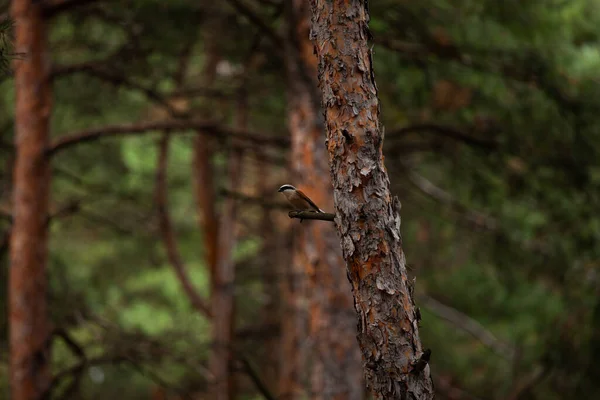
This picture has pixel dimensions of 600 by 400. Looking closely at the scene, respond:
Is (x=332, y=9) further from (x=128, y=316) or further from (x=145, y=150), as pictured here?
(x=128, y=316)

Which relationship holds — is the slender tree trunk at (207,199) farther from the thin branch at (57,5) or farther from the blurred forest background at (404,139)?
the thin branch at (57,5)

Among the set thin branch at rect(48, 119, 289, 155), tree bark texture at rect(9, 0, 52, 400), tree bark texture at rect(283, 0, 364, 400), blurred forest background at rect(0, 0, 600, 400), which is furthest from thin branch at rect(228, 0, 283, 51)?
tree bark texture at rect(9, 0, 52, 400)

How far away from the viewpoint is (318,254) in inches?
235

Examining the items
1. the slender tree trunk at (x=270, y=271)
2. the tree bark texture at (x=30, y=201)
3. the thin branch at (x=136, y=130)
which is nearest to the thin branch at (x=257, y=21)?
the thin branch at (x=136, y=130)

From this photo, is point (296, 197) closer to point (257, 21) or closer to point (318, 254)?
point (318, 254)

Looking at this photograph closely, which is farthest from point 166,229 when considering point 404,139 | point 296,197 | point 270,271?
point 296,197

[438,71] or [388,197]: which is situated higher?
[438,71]

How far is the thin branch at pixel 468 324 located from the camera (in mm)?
10477

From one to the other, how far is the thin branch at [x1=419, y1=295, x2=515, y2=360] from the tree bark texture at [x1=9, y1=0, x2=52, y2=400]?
6.04m

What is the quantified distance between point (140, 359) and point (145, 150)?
19.2ft

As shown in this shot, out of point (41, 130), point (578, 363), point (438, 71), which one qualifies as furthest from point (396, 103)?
point (41, 130)

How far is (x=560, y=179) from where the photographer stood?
Answer: 748 centimetres

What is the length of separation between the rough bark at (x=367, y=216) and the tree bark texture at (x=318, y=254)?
133 inches

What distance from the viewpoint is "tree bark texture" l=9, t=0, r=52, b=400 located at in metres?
6.31
